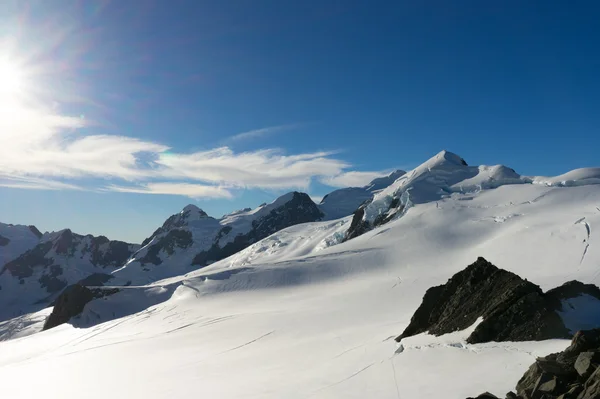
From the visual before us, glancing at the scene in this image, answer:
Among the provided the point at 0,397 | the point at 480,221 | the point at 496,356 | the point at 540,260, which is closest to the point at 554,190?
the point at 480,221

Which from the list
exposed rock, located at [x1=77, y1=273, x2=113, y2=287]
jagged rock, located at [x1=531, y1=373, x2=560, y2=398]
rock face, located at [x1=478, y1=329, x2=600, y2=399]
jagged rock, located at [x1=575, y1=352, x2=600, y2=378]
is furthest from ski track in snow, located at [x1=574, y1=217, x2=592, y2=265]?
exposed rock, located at [x1=77, y1=273, x2=113, y2=287]

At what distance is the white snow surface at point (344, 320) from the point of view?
50.1 feet

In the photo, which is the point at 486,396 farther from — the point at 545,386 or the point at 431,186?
the point at 431,186

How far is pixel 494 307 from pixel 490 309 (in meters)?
0.19

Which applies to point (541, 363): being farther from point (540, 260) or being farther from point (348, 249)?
point (348, 249)

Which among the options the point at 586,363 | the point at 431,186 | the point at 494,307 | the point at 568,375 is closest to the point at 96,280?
the point at 431,186

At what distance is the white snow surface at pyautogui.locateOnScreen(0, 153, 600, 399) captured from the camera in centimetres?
1527

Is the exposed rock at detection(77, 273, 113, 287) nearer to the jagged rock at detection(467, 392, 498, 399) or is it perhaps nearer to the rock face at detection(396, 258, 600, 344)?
the rock face at detection(396, 258, 600, 344)

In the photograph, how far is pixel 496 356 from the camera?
13.8 metres

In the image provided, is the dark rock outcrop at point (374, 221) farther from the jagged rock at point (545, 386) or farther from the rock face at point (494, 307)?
the jagged rock at point (545, 386)

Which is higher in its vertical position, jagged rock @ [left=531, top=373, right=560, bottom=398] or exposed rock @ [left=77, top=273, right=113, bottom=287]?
exposed rock @ [left=77, top=273, right=113, bottom=287]

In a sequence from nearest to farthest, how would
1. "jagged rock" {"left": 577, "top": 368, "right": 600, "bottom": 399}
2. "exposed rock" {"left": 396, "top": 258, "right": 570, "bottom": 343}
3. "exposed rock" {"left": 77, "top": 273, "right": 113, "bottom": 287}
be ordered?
"jagged rock" {"left": 577, "top": 368, "right": 600, "bottom": 399} → "exposed rock" {"left": 396, "top": 258, "right": 570, "bottom": 343} → "exposed rock" {"left": 77, "top": 273, "right": 113, "bottom": 287}

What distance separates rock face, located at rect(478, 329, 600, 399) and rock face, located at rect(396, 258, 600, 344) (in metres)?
2.73

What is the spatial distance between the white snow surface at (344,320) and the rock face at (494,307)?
71 cm
